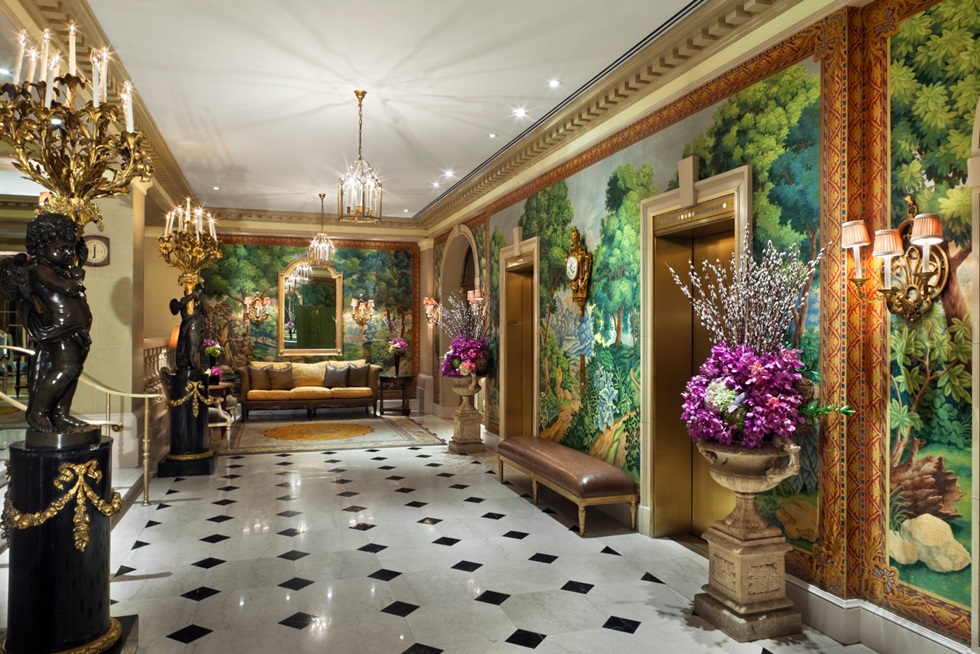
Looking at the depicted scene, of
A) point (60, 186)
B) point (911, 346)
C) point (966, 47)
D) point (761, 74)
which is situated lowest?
point (911, 346)

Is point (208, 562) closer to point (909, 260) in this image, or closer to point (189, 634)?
point (189, 634)

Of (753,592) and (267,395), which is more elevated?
(267,395)

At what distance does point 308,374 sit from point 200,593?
842 cm

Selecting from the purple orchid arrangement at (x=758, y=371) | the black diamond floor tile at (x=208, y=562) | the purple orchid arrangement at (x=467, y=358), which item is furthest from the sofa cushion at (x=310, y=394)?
the purple orchid arrangement at (x=758, y=371)

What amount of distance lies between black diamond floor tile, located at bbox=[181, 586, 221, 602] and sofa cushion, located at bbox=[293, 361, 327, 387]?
826 cm

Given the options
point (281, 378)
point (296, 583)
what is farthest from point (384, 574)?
point (281, 378)

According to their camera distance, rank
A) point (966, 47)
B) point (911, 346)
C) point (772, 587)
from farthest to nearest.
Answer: point (772, 587), point (911, 346), point (966, 47)

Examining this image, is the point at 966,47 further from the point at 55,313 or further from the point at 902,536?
the point at 55,313

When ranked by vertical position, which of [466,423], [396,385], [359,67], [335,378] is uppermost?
[359,67]

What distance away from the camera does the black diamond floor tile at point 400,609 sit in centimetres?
387

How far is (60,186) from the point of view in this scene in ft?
9.87

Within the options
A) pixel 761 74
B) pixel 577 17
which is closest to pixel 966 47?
pixel 761 74

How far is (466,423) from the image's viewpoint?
887 centimetres

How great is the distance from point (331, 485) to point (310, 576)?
2585mm
